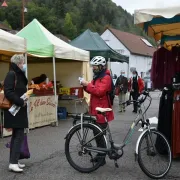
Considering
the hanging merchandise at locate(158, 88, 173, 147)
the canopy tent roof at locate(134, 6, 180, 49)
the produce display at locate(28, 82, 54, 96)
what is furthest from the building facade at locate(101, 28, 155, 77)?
the hanging merchandise at locate(158, 88, 173, 147)

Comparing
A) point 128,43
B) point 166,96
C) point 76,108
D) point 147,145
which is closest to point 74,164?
point 147,145

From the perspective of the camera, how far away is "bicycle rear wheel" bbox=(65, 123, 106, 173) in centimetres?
520

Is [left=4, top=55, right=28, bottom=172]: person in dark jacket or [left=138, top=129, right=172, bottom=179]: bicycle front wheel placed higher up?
[left=4, top=55, right=28, bottom=172]: person in dark jacket

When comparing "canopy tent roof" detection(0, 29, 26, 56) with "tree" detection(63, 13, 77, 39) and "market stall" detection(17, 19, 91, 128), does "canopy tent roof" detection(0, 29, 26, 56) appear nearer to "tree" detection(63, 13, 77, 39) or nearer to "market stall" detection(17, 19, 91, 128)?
"market stall" detection(17, 19, 91, 128)

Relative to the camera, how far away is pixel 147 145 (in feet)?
16.5

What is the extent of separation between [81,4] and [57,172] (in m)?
122

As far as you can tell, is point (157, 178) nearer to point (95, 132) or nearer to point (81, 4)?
point (95, 132)

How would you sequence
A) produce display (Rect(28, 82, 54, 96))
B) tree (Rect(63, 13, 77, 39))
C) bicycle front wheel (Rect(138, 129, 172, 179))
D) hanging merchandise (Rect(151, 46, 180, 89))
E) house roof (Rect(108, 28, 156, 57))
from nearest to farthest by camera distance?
bicycle front wheel (Rect(138, 129, 172, 179))
hanging merchandise (Rect(151, 46, 180, 89))
produce display (Rect(28, 82, 54, 96))
house roof (Rect(108, 28, 156, 57))
tree (Rect(63, 13, 77, 39))

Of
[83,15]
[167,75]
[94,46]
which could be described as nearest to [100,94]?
[167,75]

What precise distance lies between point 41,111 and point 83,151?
4.95 m

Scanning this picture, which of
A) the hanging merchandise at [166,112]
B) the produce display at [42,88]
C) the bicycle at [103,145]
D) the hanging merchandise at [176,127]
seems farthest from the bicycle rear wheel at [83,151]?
the produce display at [42,88]

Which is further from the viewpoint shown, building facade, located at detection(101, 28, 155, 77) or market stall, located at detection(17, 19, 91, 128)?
building facade, located at detection(101, 28, 155, 77)

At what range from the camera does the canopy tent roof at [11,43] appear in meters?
7.66

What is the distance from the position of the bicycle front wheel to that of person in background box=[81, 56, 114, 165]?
0.65 metres
